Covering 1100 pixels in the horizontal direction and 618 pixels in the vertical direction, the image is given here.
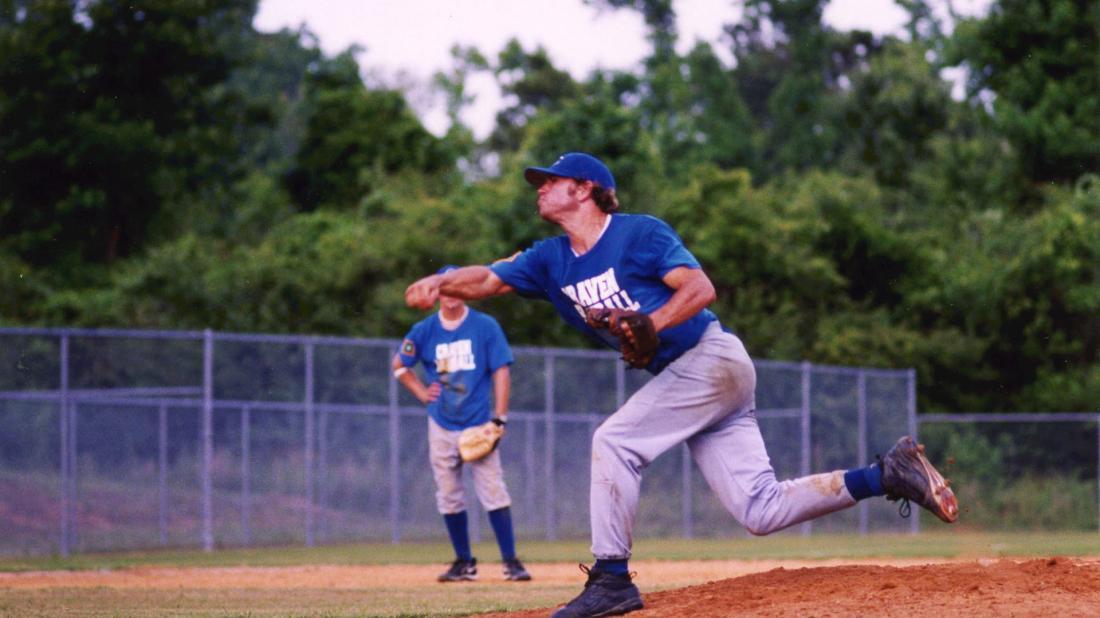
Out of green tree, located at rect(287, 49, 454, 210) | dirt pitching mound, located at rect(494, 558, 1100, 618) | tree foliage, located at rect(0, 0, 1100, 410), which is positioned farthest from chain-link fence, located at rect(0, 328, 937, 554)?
green tree, located at rect(287, 49, 454, 210)

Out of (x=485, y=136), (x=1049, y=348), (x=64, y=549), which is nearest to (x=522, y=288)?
(x=64, y=549)

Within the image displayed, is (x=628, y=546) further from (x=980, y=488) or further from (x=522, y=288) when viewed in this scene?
(x=980, y=488)

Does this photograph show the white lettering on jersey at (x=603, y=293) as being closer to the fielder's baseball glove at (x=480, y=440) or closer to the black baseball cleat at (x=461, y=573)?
the fielder's baseball glove at (x=480, y=440)

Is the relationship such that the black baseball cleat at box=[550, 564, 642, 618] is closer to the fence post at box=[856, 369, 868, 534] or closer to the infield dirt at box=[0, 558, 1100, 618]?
the infield dirt at box=[0, 558, 1100, 618]

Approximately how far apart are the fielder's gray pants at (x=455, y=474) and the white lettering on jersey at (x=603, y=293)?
482 centimetres

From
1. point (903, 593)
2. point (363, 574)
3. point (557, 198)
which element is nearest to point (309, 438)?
point (363, 574)

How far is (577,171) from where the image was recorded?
7.46m

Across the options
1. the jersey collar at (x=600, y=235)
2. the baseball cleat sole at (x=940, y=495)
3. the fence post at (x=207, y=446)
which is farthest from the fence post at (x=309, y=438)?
the baseball cleat sole at (x=940, y=495)

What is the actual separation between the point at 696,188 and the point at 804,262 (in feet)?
8.40

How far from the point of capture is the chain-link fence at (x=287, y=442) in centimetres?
1680

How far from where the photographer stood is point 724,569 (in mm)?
13352

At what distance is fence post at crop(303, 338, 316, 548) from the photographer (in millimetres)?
19220

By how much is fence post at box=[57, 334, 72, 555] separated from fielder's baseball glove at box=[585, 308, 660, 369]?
10.7 m

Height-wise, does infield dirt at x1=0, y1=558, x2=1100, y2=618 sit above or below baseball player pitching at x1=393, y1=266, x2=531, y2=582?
below
